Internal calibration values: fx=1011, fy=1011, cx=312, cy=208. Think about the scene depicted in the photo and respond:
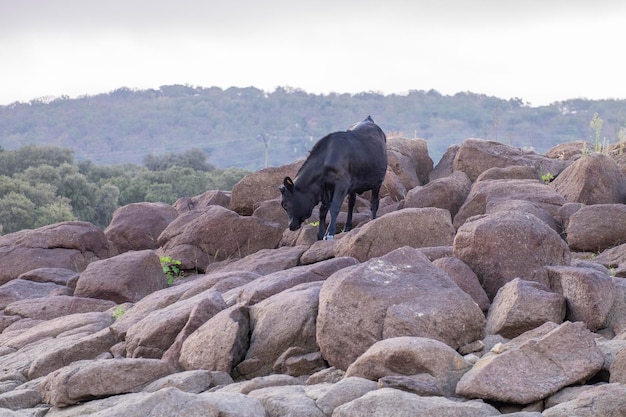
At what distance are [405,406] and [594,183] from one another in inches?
346

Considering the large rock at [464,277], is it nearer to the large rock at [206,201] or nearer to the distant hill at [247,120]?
the large rock at [206,201]

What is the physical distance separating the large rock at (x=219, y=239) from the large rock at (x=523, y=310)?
6.84 metres

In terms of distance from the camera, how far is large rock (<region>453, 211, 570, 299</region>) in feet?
32.6

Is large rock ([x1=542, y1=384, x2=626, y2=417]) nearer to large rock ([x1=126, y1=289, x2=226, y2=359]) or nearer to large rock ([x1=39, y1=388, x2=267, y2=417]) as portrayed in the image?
large rock ([x1=39, y1=388, x2=267, y2=417])

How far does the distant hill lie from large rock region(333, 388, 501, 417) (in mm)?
65991

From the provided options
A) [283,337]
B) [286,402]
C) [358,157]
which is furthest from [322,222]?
[286,402]

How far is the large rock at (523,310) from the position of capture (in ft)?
29.1

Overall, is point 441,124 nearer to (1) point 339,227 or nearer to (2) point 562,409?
(1) point 339,227

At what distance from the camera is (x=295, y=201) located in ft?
49.8

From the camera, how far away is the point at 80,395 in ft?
28.4

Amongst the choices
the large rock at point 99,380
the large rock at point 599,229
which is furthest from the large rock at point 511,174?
the large rock at point 99,380

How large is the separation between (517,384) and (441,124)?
3090 inches

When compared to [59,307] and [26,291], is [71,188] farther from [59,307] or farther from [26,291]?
[59,307]

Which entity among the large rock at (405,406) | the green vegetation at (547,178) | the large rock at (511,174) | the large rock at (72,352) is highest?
the large rock at (511,174)
